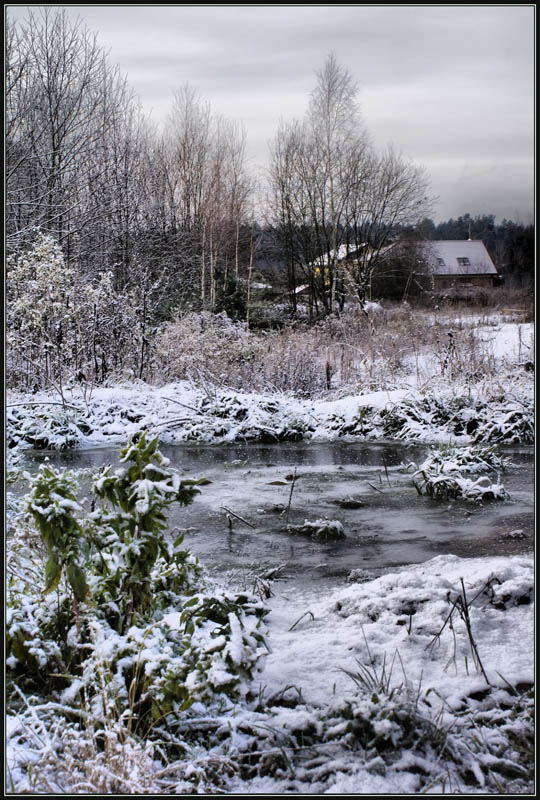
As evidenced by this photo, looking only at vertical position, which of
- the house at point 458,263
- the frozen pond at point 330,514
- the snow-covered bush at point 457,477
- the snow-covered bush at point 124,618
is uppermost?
the house at point 458,263

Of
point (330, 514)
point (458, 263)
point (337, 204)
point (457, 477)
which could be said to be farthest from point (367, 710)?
point (458, 263)

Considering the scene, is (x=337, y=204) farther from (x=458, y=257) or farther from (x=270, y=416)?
(x=270, y=416)

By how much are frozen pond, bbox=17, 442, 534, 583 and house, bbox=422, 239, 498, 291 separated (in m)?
15.4

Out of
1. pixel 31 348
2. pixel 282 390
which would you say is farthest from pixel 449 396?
pixel 31 348

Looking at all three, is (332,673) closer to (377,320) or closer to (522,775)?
(522,775)

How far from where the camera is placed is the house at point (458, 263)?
2228 cm

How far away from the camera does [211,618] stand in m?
2.28

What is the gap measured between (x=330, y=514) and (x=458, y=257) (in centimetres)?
2269

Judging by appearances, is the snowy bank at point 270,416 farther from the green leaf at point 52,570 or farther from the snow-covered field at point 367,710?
the green leaf at point 52,570

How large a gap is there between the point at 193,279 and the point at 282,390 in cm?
1248

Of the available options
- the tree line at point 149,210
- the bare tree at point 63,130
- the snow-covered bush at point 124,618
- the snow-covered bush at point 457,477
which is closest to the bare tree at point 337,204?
the tree line at point 149,210

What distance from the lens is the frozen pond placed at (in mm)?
4047

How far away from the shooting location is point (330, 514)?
511 centimetres

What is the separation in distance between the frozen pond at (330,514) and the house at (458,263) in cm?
1535
